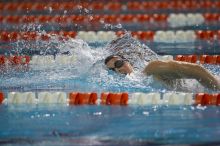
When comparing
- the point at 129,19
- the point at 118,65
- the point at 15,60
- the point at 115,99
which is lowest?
the point at 115,99

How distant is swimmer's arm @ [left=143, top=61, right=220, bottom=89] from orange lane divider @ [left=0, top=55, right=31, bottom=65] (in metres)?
2.40

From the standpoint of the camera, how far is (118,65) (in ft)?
20.2

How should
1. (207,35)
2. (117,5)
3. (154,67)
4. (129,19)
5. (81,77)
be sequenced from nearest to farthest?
(154,67), (81,77), (207,35), (129,19), (117,5)

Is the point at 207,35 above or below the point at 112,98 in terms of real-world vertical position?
above

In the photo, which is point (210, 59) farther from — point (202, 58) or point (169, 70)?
point (169, 70)

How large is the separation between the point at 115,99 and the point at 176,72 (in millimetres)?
704

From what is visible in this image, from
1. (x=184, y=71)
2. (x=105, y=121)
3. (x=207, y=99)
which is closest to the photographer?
(x=105, y=121)

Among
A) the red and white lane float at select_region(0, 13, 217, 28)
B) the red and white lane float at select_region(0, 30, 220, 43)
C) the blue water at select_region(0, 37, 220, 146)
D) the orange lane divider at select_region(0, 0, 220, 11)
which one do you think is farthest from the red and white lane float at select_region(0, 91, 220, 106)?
the orange lane divider at select_region(0, 0, 220, 11)

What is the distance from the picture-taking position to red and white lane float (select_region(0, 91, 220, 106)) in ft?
18.1

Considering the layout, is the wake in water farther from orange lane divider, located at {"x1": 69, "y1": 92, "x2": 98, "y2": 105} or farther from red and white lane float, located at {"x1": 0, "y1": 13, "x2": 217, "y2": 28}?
red and white lane float, located at {"x1": 0, "y1": 13, "x2": 217, "y2": 28}

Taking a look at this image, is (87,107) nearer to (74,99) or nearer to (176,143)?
(74,99)

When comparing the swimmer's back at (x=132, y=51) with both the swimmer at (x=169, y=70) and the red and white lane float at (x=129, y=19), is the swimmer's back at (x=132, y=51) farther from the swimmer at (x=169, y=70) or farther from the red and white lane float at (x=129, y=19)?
the red and white lane float at (x=129, y=19)

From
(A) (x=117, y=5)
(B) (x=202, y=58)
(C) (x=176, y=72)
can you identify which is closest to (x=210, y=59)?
(B) (x=202, y=58)

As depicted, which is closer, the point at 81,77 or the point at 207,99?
the point at 207,99
